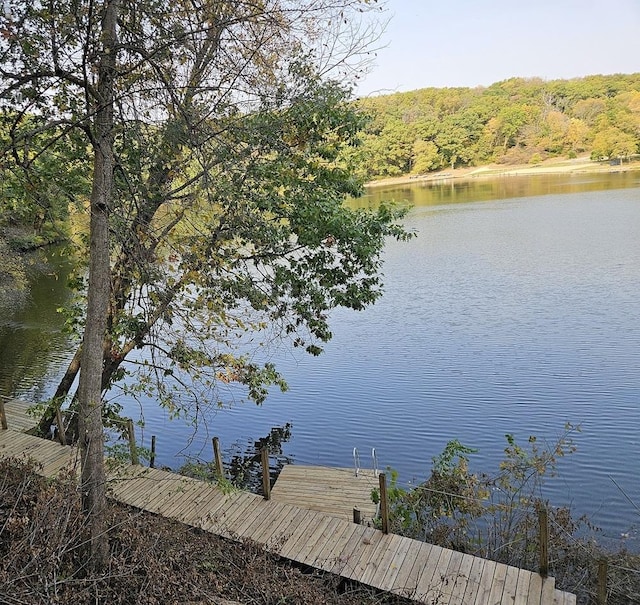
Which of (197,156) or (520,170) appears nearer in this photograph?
(197,156)

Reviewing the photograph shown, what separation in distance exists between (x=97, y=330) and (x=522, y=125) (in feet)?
286

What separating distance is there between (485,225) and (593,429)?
25635mm

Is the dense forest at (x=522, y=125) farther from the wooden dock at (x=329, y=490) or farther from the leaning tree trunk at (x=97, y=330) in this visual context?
the leaning tree trunk at (x=97, y=330)

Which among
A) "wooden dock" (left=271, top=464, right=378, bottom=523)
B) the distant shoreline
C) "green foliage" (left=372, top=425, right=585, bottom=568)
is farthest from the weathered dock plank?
the distant shoreline

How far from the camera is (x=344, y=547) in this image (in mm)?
6297

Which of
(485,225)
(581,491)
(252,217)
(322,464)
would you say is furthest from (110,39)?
(485,225)

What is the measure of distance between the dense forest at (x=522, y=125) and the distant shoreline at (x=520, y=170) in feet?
3.39

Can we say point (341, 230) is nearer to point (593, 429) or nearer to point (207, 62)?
point (207, 62)

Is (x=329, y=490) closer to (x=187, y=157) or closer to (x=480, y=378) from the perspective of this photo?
(x=187, y=157)

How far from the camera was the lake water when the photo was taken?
11.1 m

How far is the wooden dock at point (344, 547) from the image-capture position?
5.44 m

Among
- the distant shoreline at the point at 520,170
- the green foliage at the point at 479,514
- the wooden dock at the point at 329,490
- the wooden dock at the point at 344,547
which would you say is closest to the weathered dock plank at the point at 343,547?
the wooden dock at the point at 344,547

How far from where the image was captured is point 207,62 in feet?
21.8

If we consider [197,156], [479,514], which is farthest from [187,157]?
[479,514]
